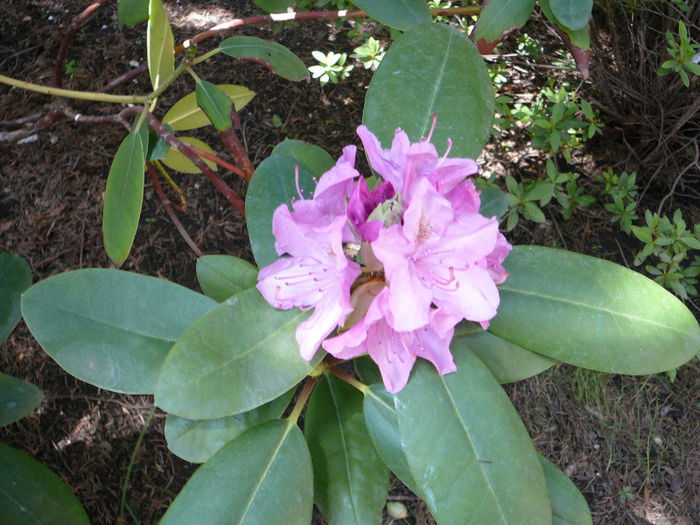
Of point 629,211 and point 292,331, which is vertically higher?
point 292,331

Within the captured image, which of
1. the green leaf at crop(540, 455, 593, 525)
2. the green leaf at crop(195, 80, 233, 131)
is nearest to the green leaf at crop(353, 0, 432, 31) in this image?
the green leaf at crop(195, 80, 233, 131)

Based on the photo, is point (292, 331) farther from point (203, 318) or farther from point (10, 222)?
point (10, 222)

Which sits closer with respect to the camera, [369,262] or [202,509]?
[369,262]

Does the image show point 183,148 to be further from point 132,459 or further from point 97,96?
point 132,459

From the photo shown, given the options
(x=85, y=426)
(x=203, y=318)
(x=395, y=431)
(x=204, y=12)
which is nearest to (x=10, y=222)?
(x=85, y=426)

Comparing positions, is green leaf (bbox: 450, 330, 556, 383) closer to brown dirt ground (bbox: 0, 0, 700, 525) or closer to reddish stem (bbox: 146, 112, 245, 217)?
reddish stem (bbox: 146, 112, 245, 217)
